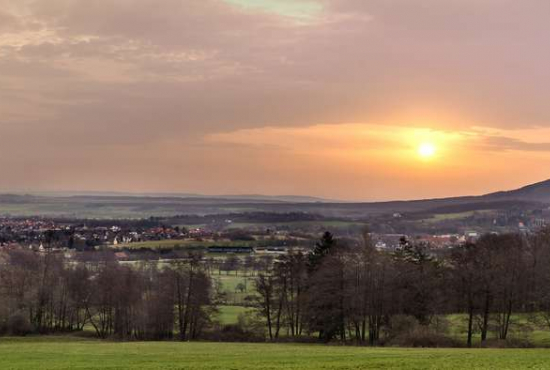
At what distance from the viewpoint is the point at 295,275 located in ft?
225

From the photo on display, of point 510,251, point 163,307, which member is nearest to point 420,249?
point 510,251

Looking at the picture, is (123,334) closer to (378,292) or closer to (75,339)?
(75,339)

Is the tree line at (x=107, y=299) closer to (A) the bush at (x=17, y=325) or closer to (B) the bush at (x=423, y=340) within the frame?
(A) the bush at (x=17, y=325)

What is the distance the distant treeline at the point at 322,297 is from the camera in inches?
2253

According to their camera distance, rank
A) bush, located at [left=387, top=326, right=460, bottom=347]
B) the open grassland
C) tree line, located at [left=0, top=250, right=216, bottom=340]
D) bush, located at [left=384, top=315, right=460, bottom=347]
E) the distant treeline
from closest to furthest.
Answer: bush, located at [left=387, top=326, right=460, bottom=347] < bush, located at [left=384, top=315, right=460, bottom=347] < the distant treeline < tree line, located at [left=0, top=250, right=216, bottom=340] < the open grassland

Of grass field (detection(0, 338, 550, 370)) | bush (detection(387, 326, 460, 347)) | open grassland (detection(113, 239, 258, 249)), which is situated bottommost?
open grassland (detection(113, 239, 258, 249))

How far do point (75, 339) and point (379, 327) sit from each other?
33.3 meters

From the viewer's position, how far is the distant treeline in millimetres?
57219

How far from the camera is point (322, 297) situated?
60.4m

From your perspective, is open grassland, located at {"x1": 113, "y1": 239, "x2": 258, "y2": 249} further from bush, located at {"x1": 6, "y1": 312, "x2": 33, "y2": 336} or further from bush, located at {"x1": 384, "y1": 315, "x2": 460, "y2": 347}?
bush, located at {"x1": 384, "y1": 315, "x2": 460, "y2": 347}

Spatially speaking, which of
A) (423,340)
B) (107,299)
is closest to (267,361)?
(423,340)

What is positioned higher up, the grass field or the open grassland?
the grass field

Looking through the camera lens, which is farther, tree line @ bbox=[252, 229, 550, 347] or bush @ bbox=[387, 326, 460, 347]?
tree line @ bbox=[252, 229, 550, 347]

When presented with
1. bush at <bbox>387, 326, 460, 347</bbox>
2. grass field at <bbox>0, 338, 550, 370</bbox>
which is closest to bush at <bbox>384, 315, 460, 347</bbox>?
bush at <bbox>387, 326, 460, 347</bbox>
